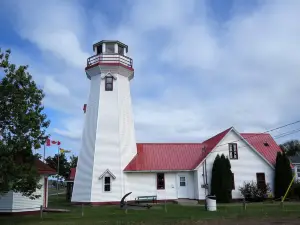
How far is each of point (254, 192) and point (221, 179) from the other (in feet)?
9.92

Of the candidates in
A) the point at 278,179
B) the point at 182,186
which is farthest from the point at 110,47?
the point at 278,179

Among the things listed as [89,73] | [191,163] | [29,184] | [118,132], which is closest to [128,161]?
[118,132]

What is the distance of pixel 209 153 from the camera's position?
101 feet

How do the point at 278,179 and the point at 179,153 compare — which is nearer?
the point at 278,179

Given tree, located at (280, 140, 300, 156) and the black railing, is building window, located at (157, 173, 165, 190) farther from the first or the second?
tree, located at (280, 140, 300, 156)

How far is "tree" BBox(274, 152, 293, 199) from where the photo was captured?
98.4 feet

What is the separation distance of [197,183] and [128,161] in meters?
6.32

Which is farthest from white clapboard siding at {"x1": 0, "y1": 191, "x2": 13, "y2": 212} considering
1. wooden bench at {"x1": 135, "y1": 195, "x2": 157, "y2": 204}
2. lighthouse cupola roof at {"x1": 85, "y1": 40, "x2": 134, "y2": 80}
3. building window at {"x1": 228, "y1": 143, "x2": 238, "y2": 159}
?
building window at {"x1": 228, "y1": 143, "x2": 238, "y2": 159}

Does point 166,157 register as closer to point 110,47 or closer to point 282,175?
point 282,175

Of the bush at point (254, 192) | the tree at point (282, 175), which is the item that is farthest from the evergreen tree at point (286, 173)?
the bush at point (254, 192)

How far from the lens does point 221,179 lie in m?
29.4

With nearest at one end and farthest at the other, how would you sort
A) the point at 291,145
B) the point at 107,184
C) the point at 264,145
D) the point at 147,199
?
the point at 107,184 < the point at 147,199 < the point at 264,145 < the point at 291,145

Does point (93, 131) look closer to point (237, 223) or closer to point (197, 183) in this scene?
point (197, 183)

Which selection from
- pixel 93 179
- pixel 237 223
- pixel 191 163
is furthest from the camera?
pixel 191 163
